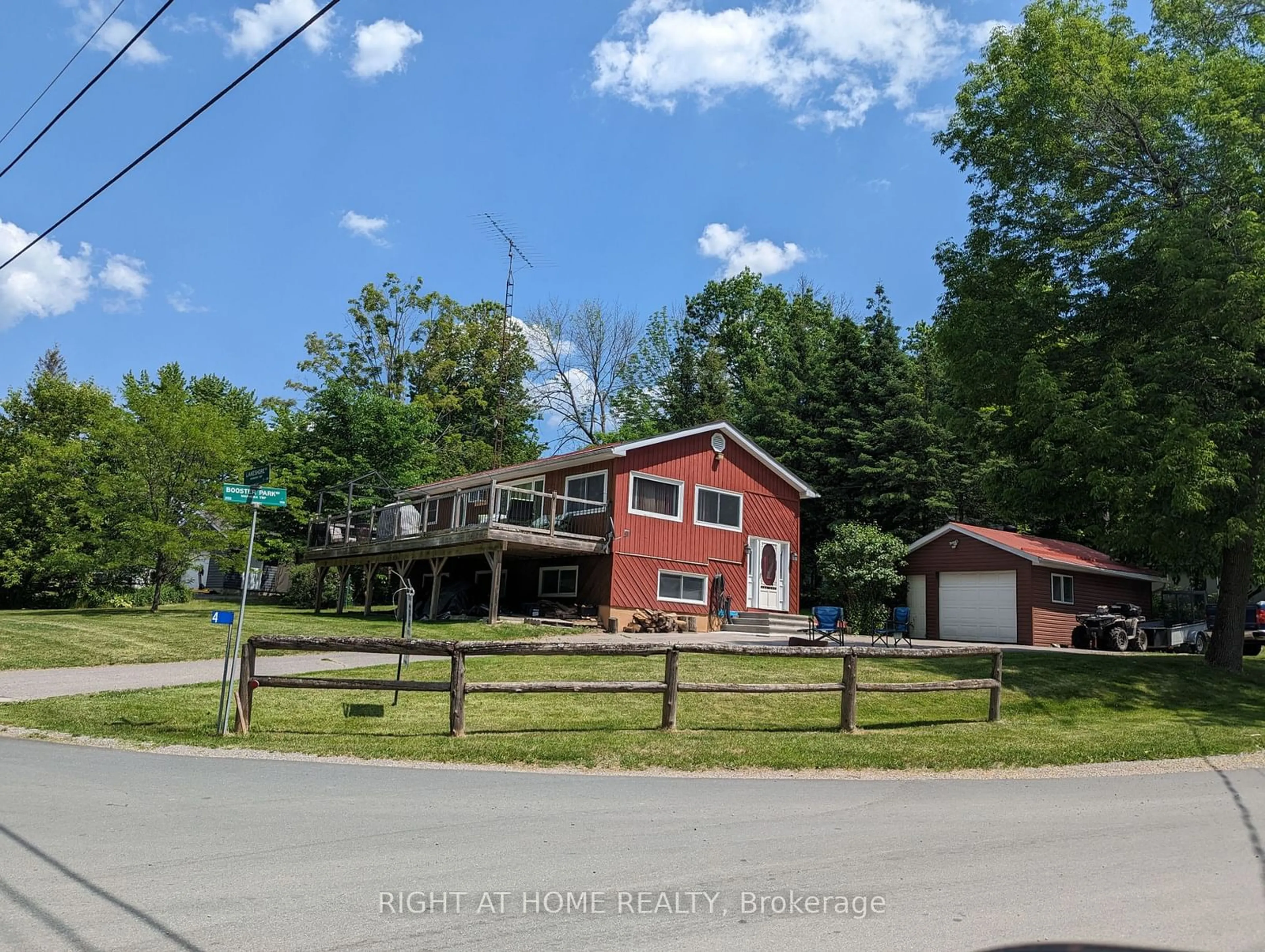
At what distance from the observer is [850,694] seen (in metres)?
11.6

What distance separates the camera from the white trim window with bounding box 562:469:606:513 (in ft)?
85.5

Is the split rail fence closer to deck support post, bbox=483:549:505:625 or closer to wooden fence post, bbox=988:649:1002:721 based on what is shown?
wooden fence post, bbox=988:649:1002:721

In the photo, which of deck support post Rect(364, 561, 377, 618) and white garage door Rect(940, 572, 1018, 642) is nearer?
deck support post Rect(364, 561, 377, 618)

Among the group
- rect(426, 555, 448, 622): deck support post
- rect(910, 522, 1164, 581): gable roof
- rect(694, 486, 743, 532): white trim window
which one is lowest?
rect(426, 555, 448, 622): deck support post

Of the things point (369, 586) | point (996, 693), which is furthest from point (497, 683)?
point (369, 586)

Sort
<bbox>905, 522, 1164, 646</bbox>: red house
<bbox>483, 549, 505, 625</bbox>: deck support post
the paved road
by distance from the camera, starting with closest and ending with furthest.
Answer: the paved road → <bbox>483, 549, 505, 625</bbox>: deck support post → <bbox>905, 522, 1164, 646</bbox>: red house

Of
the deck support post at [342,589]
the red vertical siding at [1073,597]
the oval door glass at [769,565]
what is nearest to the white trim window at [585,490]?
the oval door glass at [769,565]

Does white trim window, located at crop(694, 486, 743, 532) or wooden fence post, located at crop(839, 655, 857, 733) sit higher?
white trim window, located at crop(694, 486, 743, 532)

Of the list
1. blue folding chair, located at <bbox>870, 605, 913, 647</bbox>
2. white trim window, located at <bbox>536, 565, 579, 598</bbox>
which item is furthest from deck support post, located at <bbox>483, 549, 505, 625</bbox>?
blue folding chair, located at <bbox>870, 605, 913, 647</bbox>

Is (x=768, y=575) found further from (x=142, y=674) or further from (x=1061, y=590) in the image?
(x=142, y=674)

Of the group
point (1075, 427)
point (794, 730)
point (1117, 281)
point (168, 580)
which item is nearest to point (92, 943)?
point (794, 730)

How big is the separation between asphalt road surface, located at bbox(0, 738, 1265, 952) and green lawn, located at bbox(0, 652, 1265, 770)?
4.04 feet

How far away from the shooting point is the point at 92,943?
4230 millimetres

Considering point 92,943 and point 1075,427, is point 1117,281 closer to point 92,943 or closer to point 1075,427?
point 1075,427
